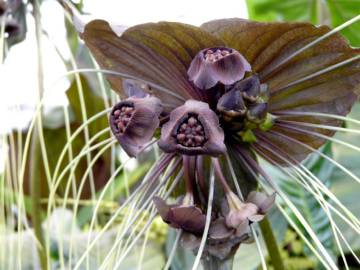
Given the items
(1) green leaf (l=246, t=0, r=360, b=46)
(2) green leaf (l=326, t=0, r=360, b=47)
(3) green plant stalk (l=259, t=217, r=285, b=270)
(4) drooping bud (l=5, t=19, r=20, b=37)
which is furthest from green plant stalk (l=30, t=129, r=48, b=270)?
(2) green leaf (l=326, t=0, r=360, b=47)

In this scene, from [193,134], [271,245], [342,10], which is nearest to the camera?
[193,134]

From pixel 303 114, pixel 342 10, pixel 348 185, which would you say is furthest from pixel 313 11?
pixel 303 114

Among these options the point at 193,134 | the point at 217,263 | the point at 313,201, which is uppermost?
A: the point at 193,134

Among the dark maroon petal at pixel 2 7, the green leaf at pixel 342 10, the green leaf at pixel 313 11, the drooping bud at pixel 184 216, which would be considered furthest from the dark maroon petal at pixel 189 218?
the green leaf at pixel 342 10

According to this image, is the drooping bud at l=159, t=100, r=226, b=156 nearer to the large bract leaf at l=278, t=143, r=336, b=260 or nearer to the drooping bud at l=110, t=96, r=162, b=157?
the drooping bud at l=110, t=96, r=162, b=157

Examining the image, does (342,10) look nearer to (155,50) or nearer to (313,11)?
(313,11)

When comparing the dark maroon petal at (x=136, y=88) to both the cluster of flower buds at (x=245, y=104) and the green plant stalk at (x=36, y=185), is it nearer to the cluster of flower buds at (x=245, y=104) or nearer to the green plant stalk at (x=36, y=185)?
the cluster of flower buds at (x=245, y=104)

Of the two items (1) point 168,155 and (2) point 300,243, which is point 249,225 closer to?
(1) point 168,155
